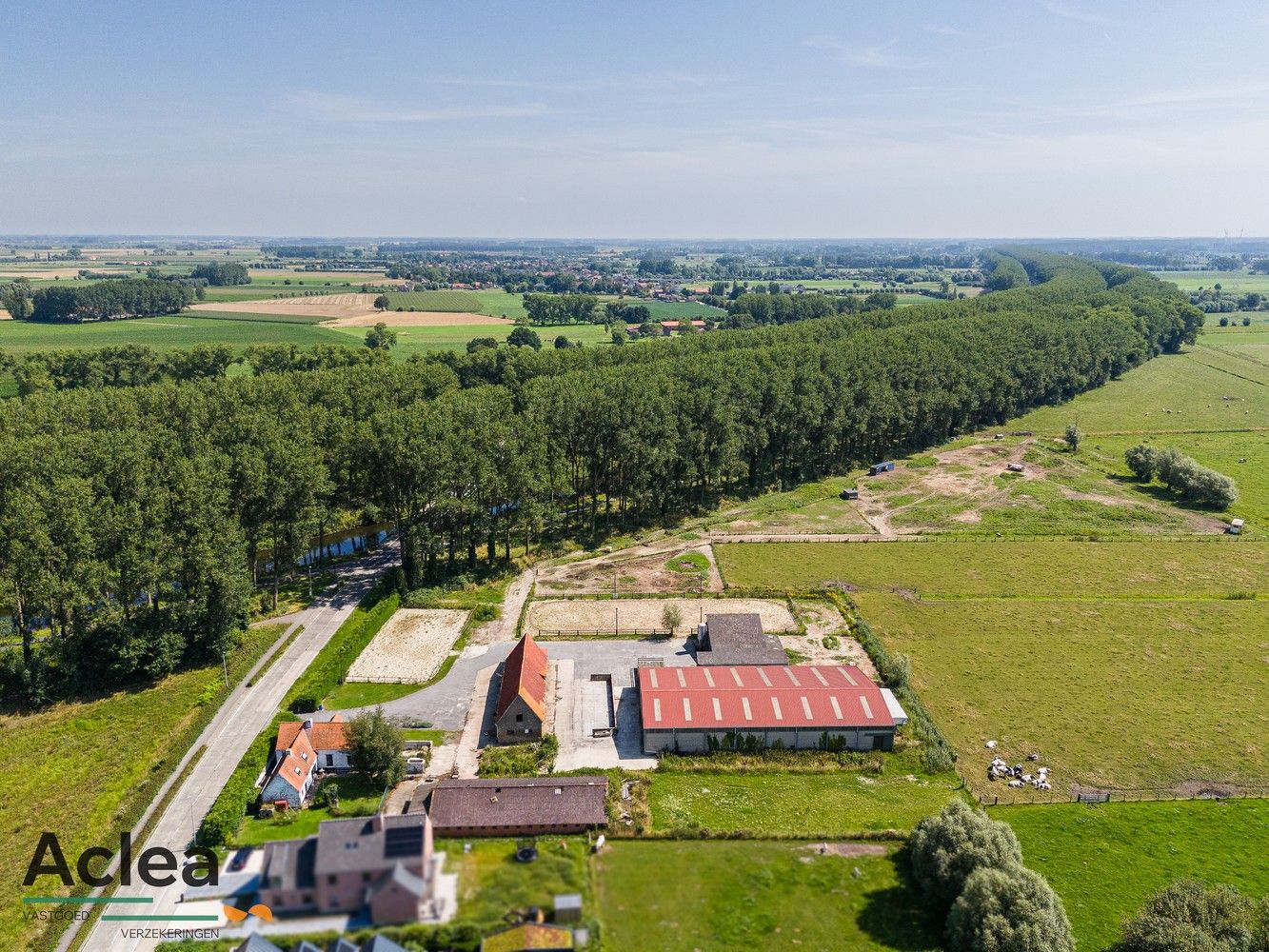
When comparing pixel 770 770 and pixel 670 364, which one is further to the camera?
pixel 670 364

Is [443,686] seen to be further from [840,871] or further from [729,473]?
[729,473]

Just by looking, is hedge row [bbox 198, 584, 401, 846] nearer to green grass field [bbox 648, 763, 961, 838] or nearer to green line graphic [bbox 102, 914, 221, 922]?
green line graphic [bbox 102, 914, 221, 922]

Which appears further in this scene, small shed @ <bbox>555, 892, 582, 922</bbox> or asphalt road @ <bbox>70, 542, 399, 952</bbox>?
asphalt road @ <bbox>70, 542, 399, 952</bbox>

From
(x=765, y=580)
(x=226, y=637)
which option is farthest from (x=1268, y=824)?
(x=226, y=637)

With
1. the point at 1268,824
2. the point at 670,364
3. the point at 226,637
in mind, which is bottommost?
the point at 1268,824

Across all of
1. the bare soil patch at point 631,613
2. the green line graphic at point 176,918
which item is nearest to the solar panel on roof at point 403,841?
the green line graphic at point 176,918

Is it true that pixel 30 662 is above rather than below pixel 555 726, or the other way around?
above

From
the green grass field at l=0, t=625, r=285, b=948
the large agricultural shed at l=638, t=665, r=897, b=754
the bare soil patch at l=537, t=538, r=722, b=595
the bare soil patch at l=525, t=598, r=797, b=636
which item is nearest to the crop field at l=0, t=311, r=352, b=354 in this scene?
the bare soil patch at l=537, t=538, r=722, b=595

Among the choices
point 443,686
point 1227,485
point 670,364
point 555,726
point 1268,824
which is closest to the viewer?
point 1268,824

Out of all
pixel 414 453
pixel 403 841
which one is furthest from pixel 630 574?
pixel 403 841
